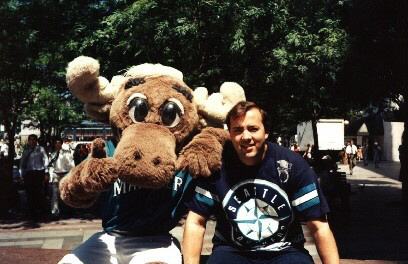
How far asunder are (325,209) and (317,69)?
A: 24.2 feet

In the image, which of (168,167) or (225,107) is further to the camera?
(225,107)

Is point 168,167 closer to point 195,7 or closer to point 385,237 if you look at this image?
point 195,7

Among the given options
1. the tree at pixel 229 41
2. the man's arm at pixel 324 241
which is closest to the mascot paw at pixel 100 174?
the man's arm at pixel 324 241

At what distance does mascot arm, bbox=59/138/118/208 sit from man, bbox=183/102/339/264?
0.60 metres

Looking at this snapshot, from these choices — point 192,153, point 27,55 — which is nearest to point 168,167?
point 192,153

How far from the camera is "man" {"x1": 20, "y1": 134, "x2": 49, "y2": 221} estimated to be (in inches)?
413

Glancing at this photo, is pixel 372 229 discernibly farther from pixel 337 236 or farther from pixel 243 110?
pixel 243 110

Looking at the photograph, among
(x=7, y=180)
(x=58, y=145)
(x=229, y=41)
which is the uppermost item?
(x=229, y=41)

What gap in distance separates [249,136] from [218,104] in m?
0.53

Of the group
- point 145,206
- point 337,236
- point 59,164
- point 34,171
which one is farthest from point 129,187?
point 34,171

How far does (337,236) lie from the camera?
8.68 metres

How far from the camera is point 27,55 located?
1025 centimetres

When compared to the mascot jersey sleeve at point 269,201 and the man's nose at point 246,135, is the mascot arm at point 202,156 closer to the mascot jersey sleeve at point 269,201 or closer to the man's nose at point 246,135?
the mascot jersey sleeve at point 269,201

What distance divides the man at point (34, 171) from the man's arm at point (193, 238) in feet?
26.7
